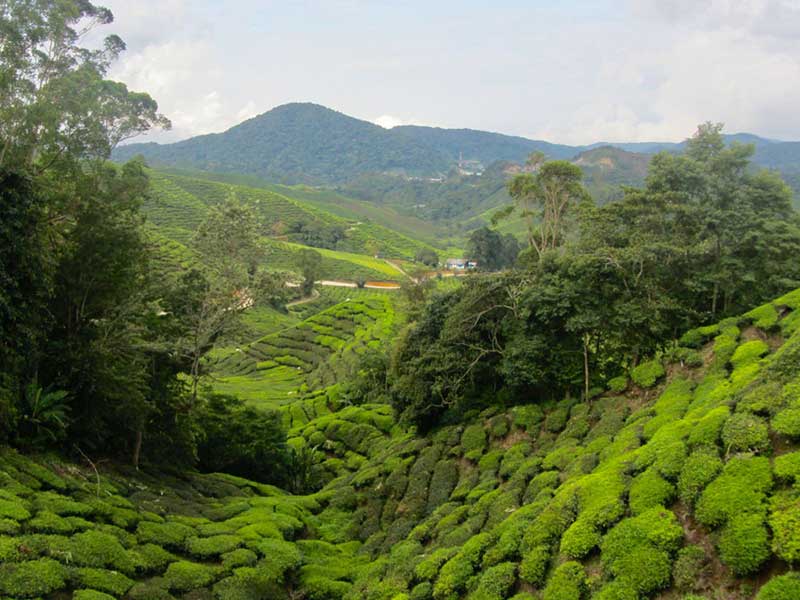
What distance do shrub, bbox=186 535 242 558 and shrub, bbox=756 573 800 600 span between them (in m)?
9.99

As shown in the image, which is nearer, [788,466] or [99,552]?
[788,466]

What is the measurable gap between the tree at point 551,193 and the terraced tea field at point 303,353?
674 inches

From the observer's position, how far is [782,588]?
591 cm

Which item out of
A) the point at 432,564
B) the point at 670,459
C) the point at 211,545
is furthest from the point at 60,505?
the point at 670,459

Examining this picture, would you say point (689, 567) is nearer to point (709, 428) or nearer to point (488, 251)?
point (709, 428)

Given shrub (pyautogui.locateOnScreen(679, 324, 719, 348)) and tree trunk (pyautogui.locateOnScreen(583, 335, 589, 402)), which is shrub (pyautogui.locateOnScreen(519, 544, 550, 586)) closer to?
tree trunk (pyautogui.locateOnScreen(583, 335, 589, 402))

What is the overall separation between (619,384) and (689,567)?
28.2 feet

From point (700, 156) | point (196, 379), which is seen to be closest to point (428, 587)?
point (196, 379)

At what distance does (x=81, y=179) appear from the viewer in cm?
1608

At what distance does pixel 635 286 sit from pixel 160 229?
88.9 meters

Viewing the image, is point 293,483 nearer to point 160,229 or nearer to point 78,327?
point 78,327

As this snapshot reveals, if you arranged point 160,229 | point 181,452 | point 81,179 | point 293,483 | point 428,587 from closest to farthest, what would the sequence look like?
1. point 428,587
2. point 81,179
3. point 181,452
4. point 293,483
5. point 160,229

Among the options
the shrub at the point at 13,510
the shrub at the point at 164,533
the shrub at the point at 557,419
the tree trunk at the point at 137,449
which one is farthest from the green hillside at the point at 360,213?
the shrub at the point at 13,510

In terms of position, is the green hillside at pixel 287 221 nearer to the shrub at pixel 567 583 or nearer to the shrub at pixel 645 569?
the shrub at pixel 567 583
